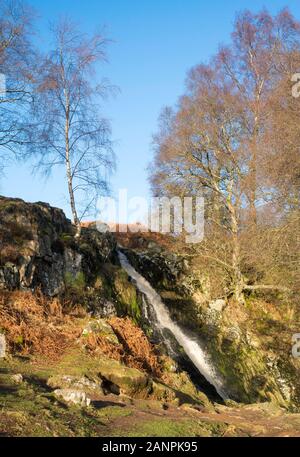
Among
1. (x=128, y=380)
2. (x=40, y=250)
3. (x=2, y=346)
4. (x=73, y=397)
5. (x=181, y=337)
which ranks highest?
(x=40, y=250)

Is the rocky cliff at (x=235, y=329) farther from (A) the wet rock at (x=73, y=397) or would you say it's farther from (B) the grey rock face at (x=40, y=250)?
(A) the wet rock at (x=73, y=397)

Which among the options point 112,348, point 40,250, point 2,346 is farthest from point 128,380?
point 40,250

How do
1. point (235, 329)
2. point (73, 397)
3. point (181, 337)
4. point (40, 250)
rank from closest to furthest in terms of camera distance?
point (73, 397) → point (40, 250) → point (181, 337) → point (235, 329)

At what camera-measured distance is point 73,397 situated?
6.03 m

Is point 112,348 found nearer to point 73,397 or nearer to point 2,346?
point 2,346

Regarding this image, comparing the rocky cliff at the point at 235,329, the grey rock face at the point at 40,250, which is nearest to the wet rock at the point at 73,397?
the grey rock face at the point at 40,250

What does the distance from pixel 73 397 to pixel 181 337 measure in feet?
31.2

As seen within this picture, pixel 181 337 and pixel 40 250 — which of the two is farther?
pixel 181 337

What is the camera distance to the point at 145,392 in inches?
311

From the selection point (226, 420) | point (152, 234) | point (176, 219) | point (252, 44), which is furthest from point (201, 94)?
point (226, 420)

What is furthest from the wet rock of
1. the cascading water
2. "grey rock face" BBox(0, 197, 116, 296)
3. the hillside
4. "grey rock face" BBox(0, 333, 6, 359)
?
the cascading water

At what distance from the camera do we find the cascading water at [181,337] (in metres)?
13.9
